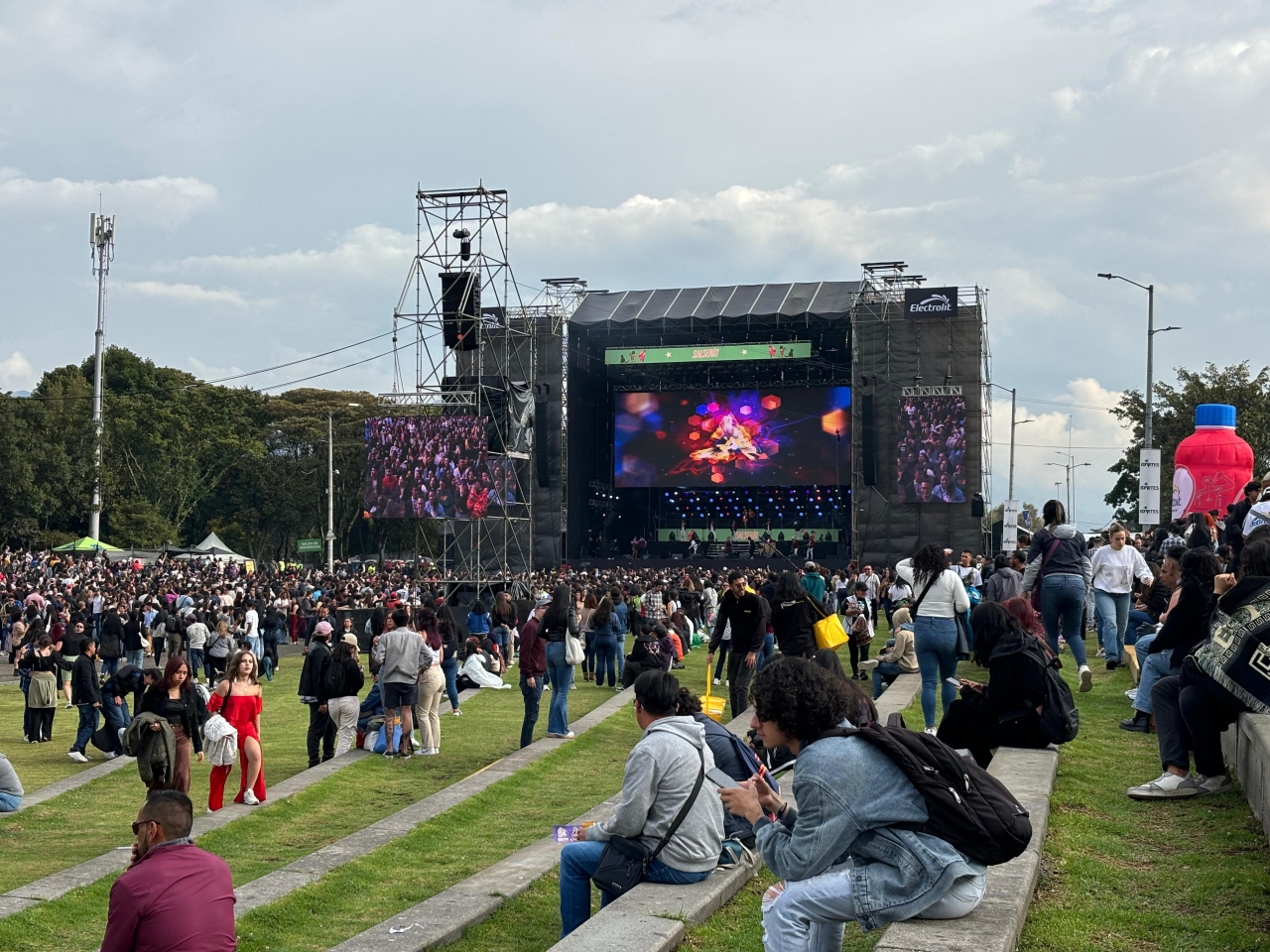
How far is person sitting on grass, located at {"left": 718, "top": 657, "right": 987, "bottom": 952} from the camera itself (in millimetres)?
3816

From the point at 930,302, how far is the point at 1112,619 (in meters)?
27.1

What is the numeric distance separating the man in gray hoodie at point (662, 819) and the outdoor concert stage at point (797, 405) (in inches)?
1307

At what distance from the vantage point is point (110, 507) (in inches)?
2061

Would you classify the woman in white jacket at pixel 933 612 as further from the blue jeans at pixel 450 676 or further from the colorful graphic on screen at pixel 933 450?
the colorful graphic on screen at pixel 933 450

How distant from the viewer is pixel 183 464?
56.3m

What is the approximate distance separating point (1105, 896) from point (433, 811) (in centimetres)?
558

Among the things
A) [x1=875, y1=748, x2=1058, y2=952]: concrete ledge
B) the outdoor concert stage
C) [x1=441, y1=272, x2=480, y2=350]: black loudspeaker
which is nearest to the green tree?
the outdoor concert stage

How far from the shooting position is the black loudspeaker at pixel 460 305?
29719 millimetres

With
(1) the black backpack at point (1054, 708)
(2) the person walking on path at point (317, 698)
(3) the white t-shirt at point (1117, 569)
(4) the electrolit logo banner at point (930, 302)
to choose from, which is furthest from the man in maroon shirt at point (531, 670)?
(4) the electrolit logo banner at point (930, 302)

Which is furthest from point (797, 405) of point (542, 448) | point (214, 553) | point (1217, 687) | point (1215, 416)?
point (1217, 687)

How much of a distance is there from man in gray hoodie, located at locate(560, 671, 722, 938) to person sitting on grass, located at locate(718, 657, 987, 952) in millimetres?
1267

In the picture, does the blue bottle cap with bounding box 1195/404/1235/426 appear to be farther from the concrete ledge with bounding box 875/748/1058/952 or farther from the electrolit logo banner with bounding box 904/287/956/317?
the electrolit logo banner with bounding box 904/287/956/317

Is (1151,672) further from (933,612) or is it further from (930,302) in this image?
(930,302)

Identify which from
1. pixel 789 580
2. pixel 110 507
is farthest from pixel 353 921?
pixel 110 507
